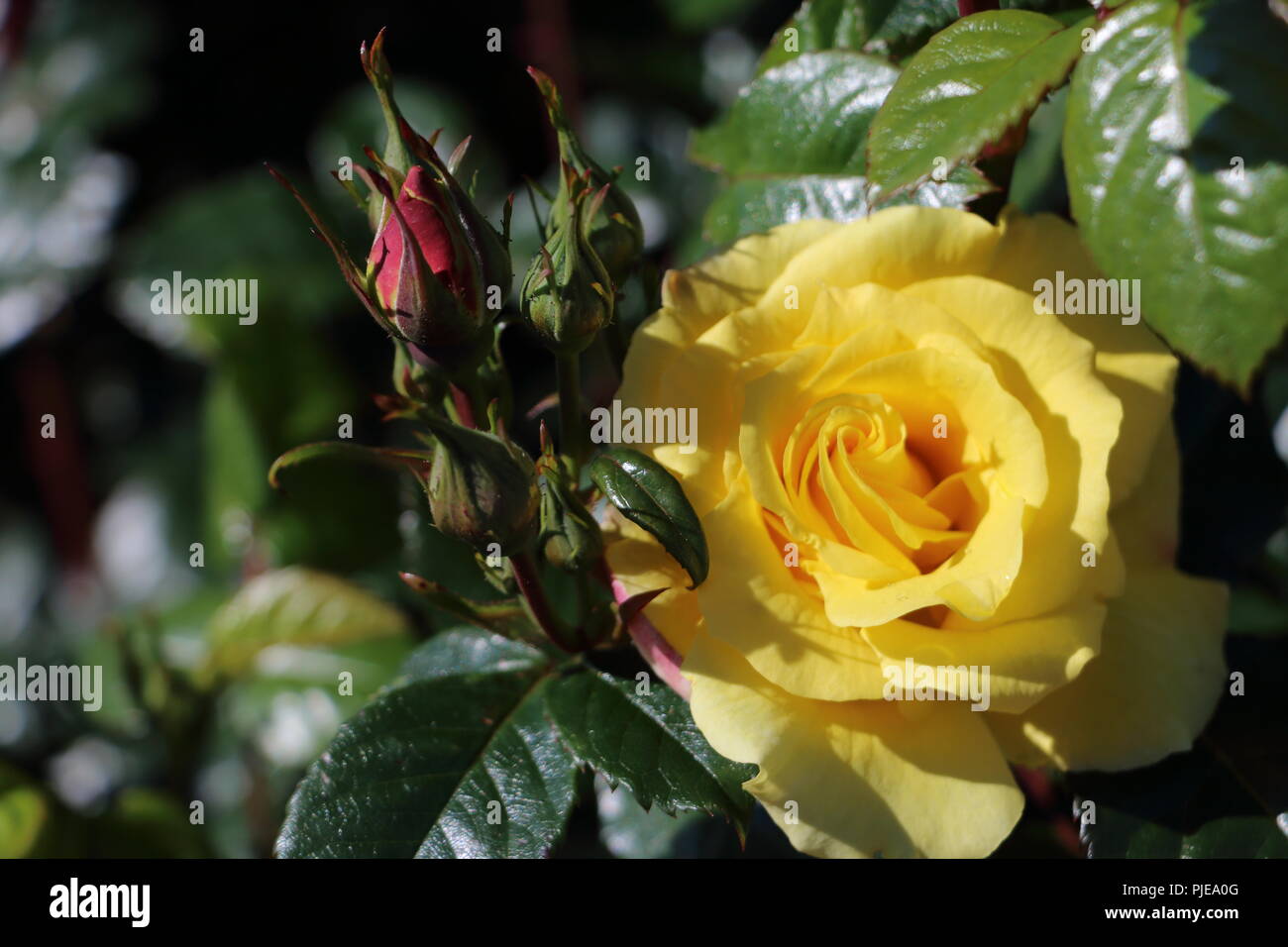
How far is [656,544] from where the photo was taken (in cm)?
80

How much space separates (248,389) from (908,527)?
1118mm

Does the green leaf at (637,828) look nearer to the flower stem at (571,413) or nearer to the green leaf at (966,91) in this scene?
the flower stem at (571,413)

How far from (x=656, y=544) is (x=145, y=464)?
181 centimetres

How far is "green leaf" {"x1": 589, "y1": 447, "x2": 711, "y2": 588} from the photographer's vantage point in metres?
0.73

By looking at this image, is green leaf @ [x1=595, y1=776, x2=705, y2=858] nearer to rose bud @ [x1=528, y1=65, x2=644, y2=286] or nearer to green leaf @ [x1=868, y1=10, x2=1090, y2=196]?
rose bud @ [x1=528, y1=65, x2=644, y2=286]

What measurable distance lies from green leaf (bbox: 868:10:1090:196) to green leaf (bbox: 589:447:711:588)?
23 cm

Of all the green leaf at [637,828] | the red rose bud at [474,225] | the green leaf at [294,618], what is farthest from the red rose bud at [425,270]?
the green leaf at [294,618]

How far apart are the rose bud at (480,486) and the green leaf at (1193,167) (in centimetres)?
37

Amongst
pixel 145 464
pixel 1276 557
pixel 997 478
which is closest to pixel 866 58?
pixel 997 478

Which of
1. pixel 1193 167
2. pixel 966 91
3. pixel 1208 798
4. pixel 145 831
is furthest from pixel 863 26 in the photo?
pixel 145 831

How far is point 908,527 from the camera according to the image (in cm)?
81

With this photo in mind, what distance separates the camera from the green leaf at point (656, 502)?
73 cm

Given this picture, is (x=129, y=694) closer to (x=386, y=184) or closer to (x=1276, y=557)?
(x=386, y=184)

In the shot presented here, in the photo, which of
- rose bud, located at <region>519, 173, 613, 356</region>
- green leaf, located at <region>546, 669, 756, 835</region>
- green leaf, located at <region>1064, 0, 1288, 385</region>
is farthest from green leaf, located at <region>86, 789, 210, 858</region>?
green leaf, located at <region>1064, 0, 1288, 385</region>
